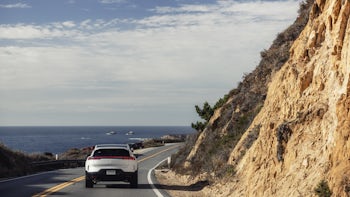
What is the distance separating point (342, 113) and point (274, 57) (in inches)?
620

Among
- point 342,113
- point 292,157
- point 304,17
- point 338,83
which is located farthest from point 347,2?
point 304,17

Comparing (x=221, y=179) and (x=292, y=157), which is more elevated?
(x=292, y=157)

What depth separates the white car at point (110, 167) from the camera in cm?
1908

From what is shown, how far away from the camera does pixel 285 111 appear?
49.9 feet

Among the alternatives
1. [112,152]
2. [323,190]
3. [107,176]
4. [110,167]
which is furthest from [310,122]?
[112,152]

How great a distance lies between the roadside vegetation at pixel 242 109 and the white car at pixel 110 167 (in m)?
3.21

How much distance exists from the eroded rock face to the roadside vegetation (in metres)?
4.24

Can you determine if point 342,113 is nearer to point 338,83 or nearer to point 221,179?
point 338,83

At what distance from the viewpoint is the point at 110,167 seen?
19109 millimetres

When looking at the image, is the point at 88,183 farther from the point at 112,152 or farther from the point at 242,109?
the point at 242,109

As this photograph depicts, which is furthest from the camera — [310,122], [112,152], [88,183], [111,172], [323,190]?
[112,152]

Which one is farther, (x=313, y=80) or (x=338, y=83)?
(x=313, y=80)

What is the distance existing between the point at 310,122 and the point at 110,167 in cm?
868

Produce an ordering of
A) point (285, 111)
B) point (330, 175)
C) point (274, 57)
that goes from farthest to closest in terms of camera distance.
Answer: point (274, 57) → point (285, 111) → point (330, 175)
